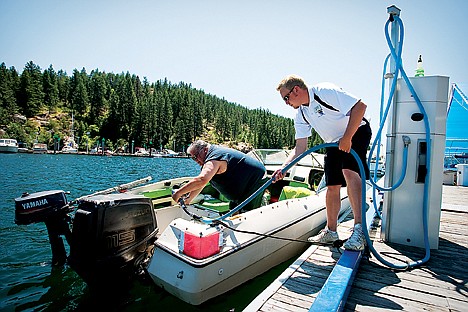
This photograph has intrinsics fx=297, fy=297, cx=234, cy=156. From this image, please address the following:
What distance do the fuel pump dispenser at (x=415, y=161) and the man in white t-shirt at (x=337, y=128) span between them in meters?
0.40

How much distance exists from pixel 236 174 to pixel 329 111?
1611mm

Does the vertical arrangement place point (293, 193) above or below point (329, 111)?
below

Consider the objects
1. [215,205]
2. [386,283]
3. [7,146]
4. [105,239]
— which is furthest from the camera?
[7,146]

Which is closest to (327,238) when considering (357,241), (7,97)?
(357,241)

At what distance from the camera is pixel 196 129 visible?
316 feet

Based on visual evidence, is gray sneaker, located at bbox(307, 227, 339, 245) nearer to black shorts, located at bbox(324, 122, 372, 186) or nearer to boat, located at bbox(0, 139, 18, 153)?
black shorts, located at bbox(324, 122, 372, 186)

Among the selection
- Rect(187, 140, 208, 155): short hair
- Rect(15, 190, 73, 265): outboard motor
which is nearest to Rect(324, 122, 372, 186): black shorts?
Rect(187, 140, 208, 155): short hair

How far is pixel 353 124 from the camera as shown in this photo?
250 cm

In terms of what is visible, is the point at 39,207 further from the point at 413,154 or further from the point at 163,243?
the point at 413,154

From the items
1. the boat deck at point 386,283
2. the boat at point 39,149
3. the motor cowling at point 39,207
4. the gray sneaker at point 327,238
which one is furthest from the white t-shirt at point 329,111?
Result: the boat at point 39,149

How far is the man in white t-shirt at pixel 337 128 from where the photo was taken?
2.56 m

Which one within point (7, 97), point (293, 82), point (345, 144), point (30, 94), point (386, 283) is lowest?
point (386, 283)

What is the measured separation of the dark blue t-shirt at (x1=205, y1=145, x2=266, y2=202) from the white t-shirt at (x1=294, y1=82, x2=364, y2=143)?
1.10 m


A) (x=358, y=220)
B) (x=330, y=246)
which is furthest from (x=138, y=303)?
(x=358, y=220)
